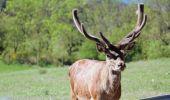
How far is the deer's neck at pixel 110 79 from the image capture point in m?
8.95

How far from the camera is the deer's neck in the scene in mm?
8945

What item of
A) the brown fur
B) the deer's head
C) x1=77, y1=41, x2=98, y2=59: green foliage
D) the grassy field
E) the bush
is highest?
the deer's head

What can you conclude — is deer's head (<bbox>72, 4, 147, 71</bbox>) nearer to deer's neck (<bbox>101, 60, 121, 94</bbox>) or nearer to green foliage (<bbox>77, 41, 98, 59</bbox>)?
deer's neck (<bbox>101, 60, 121, 94</bbox>)

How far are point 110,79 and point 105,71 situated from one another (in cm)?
28

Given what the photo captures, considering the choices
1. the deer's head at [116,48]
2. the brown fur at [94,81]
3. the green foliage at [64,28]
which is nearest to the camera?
the deer's head at [116,48]

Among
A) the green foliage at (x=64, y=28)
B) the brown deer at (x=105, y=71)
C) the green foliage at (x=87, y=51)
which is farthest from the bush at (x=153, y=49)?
the brown deer at (x=105, y=71)

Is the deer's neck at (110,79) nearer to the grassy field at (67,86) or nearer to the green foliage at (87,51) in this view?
the grassy field at (67,86)

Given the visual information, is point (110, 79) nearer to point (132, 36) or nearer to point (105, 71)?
point (105, 71)

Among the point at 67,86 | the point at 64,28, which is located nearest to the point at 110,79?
the point at 67,86

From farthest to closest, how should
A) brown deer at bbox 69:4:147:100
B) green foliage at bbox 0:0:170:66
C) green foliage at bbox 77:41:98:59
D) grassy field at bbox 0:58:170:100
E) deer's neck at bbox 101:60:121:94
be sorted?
green foliage at bbox 77:41:98:59
green foliage at bbox 0:0:170:66
grassy field at bbox 0:58:170:100
deer's neck at bbox 101:60:121:94
brown deer at bbox 69:4:147:100

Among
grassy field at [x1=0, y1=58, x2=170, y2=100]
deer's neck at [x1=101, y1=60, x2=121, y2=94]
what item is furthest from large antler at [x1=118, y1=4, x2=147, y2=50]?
grassy field at [x1=0, y1=58, x2=170, y2=100]

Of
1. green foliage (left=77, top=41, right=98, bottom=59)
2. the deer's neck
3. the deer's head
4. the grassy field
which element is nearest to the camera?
the deer's head

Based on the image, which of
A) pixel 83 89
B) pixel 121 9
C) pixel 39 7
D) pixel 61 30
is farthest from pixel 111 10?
pixel 83 89

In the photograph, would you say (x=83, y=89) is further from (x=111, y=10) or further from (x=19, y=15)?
(x=19, y=15)
